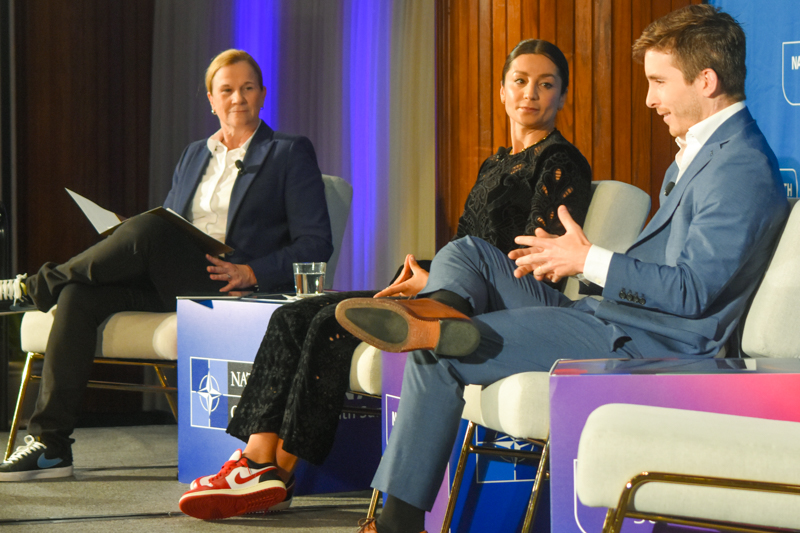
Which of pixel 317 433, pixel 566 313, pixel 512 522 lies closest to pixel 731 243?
pixel 566 313

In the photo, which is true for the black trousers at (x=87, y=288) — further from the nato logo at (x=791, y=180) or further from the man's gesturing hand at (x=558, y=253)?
the nato logo at (x=791, y=180)

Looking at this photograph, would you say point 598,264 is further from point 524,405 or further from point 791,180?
point 791,180

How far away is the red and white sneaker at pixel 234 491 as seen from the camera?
2.02 meters

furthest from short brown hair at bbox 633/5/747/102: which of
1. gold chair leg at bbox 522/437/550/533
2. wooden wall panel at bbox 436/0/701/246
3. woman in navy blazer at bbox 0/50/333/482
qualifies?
wooden wall panel at bbox 436/0/701/246

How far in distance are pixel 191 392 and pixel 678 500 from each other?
1.76 metres

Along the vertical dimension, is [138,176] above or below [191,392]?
above

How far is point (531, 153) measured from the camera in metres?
2.34

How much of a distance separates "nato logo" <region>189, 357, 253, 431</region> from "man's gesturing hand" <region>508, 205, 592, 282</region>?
3.40 feet

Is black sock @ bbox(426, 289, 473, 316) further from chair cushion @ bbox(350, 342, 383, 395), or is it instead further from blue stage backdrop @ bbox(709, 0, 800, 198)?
blue stage backdrop @ bbox(709, 0, 800, 198)

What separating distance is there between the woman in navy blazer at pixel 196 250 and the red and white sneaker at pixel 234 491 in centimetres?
77

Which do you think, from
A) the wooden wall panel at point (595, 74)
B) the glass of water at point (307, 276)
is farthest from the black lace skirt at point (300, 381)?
the wooden wall panel at point (595, 74)

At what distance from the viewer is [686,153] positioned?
176cm

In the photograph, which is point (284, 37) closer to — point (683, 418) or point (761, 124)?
point (761, 124)

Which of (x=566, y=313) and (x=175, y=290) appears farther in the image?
(x=175, y=290)
